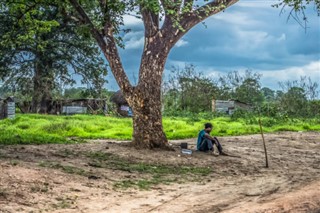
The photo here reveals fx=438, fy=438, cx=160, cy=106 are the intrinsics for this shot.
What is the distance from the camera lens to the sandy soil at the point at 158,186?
281 inches

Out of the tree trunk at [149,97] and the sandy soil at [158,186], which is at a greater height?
the tree trunk at [149,97]

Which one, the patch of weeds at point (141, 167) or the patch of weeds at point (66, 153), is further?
the patch of weeds at point (66, 153)

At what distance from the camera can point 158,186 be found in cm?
961

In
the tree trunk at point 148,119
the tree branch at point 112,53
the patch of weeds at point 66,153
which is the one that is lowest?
the patch of weeds at point 66,153

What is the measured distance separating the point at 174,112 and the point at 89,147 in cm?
2293

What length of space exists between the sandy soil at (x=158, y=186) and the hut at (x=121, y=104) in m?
28.0

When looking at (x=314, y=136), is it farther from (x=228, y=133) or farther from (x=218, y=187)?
(x=218, y=187)

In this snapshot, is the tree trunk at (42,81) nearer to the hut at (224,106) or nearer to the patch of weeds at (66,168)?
the hut at (224,106)

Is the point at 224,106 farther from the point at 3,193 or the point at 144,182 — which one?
the point at 3,193

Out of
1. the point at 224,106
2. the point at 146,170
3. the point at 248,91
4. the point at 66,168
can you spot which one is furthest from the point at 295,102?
the point at 66,168

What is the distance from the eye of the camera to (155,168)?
11898 millimetres

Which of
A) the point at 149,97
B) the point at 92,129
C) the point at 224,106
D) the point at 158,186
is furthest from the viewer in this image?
the point at 224,106

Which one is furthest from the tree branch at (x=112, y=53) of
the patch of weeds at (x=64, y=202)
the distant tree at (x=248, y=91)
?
the distant tree at (x=248, y=91)

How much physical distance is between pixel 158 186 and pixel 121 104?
35003mm
